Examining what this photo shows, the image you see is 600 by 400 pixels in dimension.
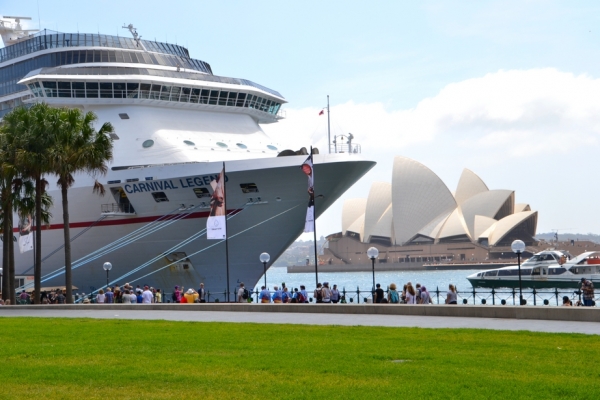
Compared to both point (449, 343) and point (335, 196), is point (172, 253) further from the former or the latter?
point (449, 343)

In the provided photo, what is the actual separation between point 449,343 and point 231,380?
4023 millimetres

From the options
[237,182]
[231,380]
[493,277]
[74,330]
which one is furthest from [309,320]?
[493,277]

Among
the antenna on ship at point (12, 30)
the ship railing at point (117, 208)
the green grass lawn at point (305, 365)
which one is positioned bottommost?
the green grass lawn at point (305, 365)

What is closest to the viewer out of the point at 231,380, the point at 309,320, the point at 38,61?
the point at 231,380

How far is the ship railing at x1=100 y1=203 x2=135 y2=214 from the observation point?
33.9 metres

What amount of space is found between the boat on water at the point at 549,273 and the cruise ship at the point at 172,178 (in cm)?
2353

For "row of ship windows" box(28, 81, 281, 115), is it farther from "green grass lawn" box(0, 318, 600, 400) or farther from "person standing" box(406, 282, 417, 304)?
"green grass lawn" box(0, 318, 600, 400)

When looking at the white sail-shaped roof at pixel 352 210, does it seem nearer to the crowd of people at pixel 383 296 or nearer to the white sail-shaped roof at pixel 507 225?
the white sail-shaped roof at pixel 507 225

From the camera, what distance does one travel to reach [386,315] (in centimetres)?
1928

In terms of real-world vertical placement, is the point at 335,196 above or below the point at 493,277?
above

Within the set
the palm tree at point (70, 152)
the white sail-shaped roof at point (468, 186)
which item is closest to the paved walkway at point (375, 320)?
the palm tree at point (70, 152)

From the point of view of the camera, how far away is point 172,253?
3438cm

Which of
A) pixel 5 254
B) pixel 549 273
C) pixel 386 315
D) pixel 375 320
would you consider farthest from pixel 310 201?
pixel 549 273

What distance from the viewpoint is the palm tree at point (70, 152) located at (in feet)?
93.4
